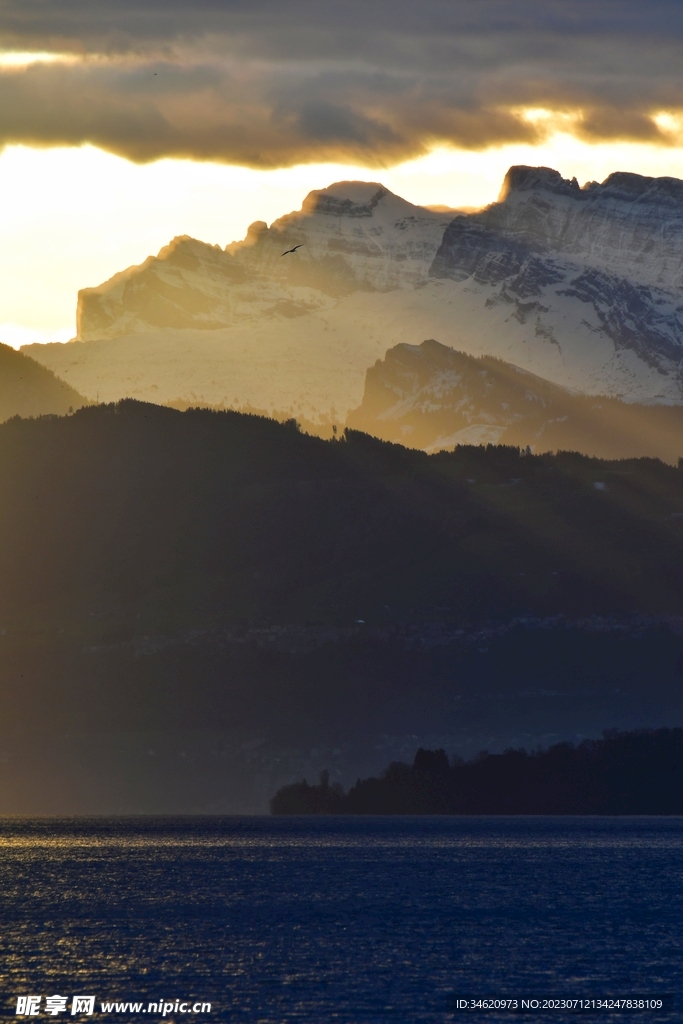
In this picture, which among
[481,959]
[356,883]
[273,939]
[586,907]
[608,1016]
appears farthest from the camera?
[356,883]

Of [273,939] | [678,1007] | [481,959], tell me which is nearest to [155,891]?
[273,939]

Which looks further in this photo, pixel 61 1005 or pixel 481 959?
pixel 481 959

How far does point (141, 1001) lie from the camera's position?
114 m

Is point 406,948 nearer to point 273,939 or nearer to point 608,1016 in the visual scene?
point 273,939

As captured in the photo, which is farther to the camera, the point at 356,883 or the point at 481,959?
the point at 356,883

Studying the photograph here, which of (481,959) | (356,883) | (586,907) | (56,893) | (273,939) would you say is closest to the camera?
(481,959)

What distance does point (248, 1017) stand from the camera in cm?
10869

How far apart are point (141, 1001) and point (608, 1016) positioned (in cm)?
3021

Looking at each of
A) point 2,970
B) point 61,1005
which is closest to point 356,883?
point 2,970

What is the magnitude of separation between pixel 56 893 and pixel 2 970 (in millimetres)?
58504

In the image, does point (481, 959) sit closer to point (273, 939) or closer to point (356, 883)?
point (273, 939)

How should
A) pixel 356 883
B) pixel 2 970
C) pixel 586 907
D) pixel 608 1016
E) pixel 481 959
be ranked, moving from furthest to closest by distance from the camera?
pixel 356 883 → pixel 586 907 → pixel 481 959 → pixel 2 970 → pixel 608 1016

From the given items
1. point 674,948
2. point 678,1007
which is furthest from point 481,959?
point 678,1007

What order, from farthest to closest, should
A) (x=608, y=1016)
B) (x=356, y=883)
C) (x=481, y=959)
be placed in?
1. (x=356, y=883)
2. (x=481, y=959)
3. (x=608, y=1016)
